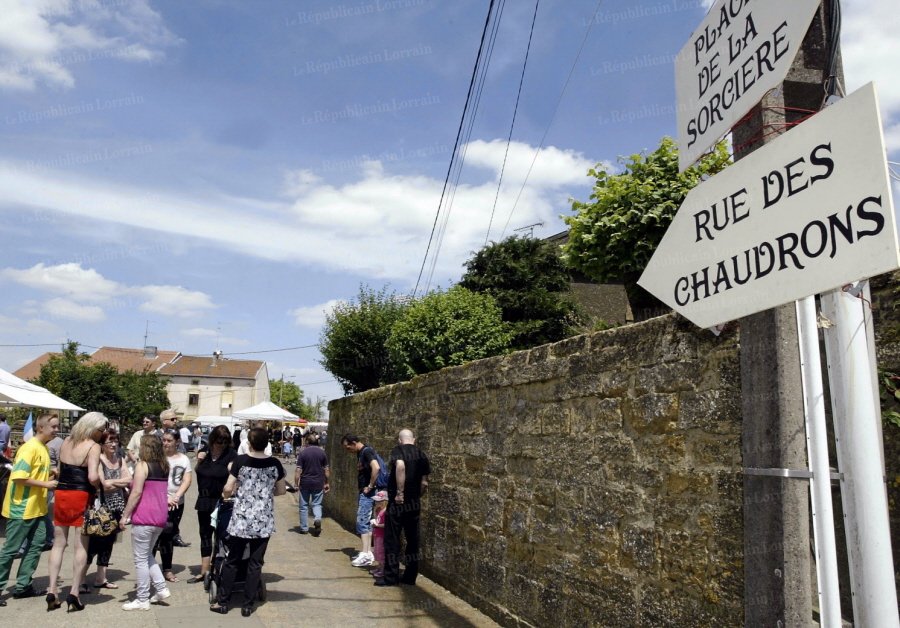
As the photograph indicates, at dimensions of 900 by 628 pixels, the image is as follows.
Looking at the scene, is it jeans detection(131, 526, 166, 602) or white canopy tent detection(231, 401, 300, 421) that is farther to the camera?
white canopy tent detection(231, 401, 300, 421)

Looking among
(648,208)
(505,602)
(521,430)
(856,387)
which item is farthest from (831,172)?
(648,208)

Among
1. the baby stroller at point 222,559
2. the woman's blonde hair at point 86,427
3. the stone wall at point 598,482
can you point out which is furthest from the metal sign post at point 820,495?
the woman's blonde hair at point 86,427

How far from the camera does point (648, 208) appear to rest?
8.36 m

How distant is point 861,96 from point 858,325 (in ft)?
2.35

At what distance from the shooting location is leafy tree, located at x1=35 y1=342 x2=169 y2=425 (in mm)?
37312

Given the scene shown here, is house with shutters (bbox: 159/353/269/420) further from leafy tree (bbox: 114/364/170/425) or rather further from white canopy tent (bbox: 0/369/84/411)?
white canopy tent (bbox: 0/369/84/411)

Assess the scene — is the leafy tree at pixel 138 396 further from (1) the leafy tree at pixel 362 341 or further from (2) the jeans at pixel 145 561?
(2) the jeans at pixel 145 561

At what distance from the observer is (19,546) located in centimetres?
622

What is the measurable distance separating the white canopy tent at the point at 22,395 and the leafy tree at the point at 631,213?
29.6ft

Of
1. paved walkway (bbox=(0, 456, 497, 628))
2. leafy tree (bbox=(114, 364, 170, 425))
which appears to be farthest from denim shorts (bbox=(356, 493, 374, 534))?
leafy tree (bbox=(114, 364, 170, 425))

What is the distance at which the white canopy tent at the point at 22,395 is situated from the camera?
36.3ft

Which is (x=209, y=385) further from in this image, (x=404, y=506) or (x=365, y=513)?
(x=404, y=506)

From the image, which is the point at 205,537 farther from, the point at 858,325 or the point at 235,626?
the point at 858,325

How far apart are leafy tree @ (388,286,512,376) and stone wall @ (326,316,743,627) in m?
6.56
